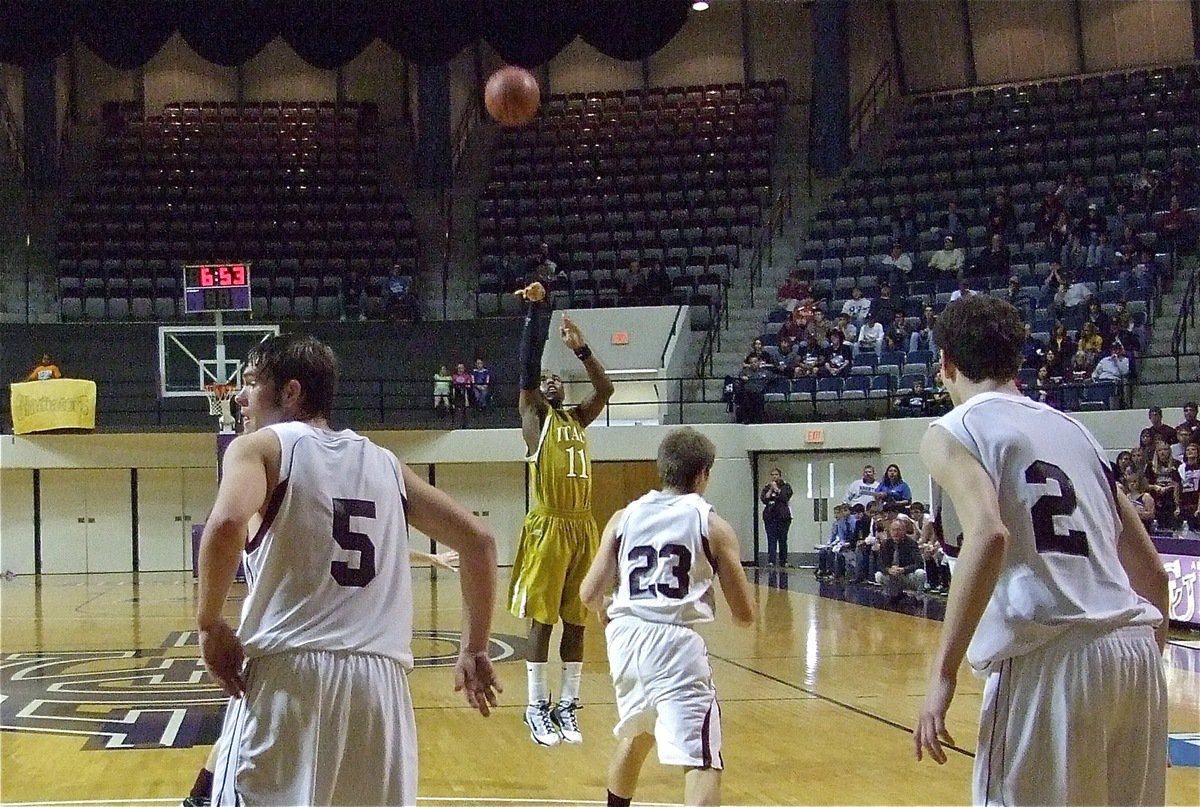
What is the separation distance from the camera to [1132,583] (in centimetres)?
329

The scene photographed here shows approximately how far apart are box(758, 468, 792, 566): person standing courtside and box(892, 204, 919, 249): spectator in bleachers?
194 inches

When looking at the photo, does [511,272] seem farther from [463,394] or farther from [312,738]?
[312,738]

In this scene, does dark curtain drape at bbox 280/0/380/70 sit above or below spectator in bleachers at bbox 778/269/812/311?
above

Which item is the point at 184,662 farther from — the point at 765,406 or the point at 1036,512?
the point at 765,406

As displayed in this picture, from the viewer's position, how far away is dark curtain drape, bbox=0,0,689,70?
22438 millimetres

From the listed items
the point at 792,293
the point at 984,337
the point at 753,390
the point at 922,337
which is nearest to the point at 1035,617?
the point at 984,337

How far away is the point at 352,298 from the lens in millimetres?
23359

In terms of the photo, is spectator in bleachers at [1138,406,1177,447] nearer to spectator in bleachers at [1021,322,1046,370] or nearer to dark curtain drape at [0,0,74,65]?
spectator in bleachers at [1021,322,1046,370]

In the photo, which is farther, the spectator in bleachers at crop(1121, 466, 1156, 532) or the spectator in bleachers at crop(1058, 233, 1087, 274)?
the spectator in bleachers at crop(1058, 233, 1087, 274)

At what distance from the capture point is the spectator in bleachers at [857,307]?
68.6 feet

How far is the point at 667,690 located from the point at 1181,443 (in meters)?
11.0

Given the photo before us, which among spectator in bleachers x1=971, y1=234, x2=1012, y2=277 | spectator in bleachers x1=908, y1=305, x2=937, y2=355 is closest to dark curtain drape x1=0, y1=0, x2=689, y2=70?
spectator in bleachers x1=971, y1=234, x2=1012, y2=277

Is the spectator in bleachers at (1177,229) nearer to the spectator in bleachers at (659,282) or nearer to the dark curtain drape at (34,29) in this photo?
the spectator in bleachers at (659,282)

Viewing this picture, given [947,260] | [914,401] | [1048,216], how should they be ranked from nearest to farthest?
[914,401]
[1048,216]
[947,260]
